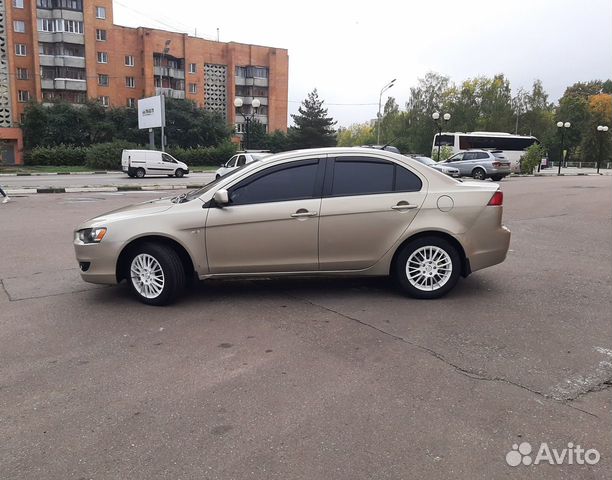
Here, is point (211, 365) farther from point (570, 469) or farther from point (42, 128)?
point (42, 128)

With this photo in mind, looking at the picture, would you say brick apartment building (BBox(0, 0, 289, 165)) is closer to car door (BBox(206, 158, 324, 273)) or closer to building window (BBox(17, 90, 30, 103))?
building window (BBox(17, 90, 30, 103))

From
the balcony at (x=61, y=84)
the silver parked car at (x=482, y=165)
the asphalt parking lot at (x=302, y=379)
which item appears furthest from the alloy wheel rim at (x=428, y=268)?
the balcony at (x=61, y=84)

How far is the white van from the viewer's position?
31.0m

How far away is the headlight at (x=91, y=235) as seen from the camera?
520 centimetres

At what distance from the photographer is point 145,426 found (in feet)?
10.00

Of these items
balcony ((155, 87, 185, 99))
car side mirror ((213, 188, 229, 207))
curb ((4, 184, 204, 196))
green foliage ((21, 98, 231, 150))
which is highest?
balcony ((155, 87, 185, 99))

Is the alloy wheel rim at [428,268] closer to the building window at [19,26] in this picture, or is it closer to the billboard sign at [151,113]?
the billboard sign at [151,113]

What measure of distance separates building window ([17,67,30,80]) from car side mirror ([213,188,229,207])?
67088 millimetres

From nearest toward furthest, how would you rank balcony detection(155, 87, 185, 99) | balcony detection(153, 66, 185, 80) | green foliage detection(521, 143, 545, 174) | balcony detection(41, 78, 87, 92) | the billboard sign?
green foliage detection(521, 143, 545, 174)
the billboard sign
balcony detection(41, 78, 87, 92)
balcony detection(155, 87, 185, 99)
balcony detection(153, 66, 185, 80)

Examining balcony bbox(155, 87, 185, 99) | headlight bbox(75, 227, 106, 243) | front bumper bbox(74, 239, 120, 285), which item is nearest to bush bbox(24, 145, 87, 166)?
balcony bbox(155, 87, 185, 99)

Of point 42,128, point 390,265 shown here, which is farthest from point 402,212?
point 42,128

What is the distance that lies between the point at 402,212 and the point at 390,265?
23.2 inches

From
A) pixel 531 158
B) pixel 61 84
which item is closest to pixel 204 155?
pixel 61 84

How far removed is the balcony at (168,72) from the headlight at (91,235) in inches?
2651
